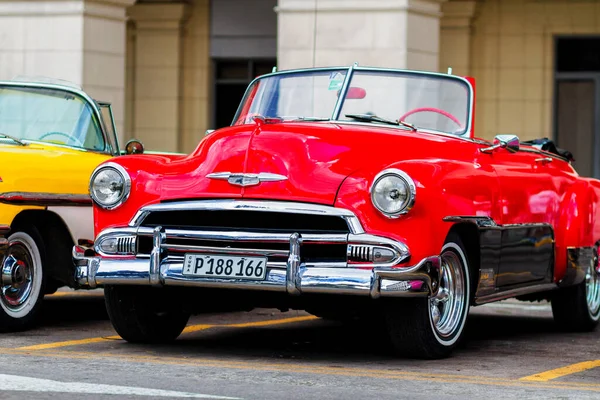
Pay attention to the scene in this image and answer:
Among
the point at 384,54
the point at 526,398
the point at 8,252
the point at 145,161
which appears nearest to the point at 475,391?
the point at 526,398

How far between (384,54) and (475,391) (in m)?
11.4

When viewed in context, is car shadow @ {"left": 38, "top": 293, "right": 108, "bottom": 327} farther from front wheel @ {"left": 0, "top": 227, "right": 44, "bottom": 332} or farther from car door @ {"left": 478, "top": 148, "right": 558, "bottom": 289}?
car door @ {"left": 478, "top": 148, "right": 558, "bottom": 289}

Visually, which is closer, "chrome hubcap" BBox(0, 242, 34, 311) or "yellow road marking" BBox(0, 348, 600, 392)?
"yellow road marking" BBox(0, 348, 600, 392)

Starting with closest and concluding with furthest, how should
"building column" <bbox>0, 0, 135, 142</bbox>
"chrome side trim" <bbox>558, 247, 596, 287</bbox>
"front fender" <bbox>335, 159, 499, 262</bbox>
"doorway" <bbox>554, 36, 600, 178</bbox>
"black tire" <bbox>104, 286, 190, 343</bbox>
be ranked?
"front fender" <bbox>335, 159, 499, 262</bbox>
"black tire" <bbox>104, 286, 190, 343</bbox>
"chrome side trim" <bbox>558, 247, 596, 287</bbox>
"building column" <bbox>0, 0, 135, 142</bbox>
"doorway" <bbox>554, 36, 600, 178</bbox>

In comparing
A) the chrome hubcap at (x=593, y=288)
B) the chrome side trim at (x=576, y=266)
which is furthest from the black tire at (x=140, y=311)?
the chrome hubcap at (x=593, y=288)

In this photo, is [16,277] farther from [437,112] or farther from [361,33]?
[361,33]

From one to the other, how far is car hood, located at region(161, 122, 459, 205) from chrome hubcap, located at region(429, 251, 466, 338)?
62cm

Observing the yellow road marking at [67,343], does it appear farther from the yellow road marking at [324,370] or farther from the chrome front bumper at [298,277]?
the chrome front bumper at [298,277]

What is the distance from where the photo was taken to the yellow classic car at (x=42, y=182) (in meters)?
8.96

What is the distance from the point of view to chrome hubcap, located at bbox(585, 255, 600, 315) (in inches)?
408

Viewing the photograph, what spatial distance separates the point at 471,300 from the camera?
8.28 m

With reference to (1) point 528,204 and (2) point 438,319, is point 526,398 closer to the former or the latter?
(2) point 438,319

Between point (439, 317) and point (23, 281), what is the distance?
2782 millimetres

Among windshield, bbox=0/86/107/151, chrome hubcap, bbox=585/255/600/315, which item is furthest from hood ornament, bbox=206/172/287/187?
chrome hubcap, bbox=585/255/600/315
